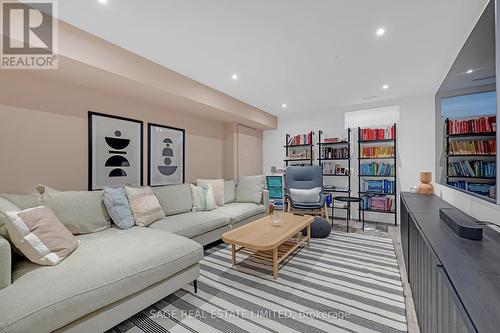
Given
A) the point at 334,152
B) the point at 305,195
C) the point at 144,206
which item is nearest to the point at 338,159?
the point at 334,152

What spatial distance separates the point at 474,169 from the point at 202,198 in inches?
112

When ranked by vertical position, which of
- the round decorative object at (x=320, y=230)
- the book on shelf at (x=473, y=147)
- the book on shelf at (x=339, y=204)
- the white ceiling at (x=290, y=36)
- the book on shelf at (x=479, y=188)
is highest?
the white ceiling at (x=290, y=36)

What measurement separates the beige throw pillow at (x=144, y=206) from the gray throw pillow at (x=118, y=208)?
0.06m

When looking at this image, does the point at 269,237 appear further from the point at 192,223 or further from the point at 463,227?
the point at 463,227

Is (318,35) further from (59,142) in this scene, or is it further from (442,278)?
(59,142)

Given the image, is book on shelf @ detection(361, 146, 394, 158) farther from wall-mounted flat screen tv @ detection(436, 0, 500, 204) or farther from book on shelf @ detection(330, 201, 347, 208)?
wall-mounted flat screen tv @ detection(436, 0, 500, 204)

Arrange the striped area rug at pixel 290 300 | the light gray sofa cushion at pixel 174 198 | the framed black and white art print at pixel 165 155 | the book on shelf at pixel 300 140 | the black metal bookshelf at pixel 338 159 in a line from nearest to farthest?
1. the striped area rug at pixel 290 300
2. the light gray sofa cushion at pixel 174 198
3. the framed black and white art print at pixel 165 155
4. the black metal bookshelf at pixel 338 159
5. the book on shelf at pixel 300 140

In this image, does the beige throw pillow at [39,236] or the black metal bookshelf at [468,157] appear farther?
the beige throw pillow at [39,236]

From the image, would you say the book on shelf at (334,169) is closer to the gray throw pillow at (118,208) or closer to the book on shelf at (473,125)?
the book on shelf at (473,125)

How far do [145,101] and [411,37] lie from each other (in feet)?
10.6

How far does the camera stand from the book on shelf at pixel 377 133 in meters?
3.94

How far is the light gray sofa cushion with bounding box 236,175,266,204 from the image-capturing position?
395 centimetres

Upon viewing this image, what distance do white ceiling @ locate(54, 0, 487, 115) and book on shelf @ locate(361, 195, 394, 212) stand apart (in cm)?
197

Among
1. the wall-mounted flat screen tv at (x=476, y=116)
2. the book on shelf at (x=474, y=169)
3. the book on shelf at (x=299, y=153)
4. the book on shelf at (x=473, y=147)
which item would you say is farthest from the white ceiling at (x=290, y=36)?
the book on shelf at (x=299, y=153)
